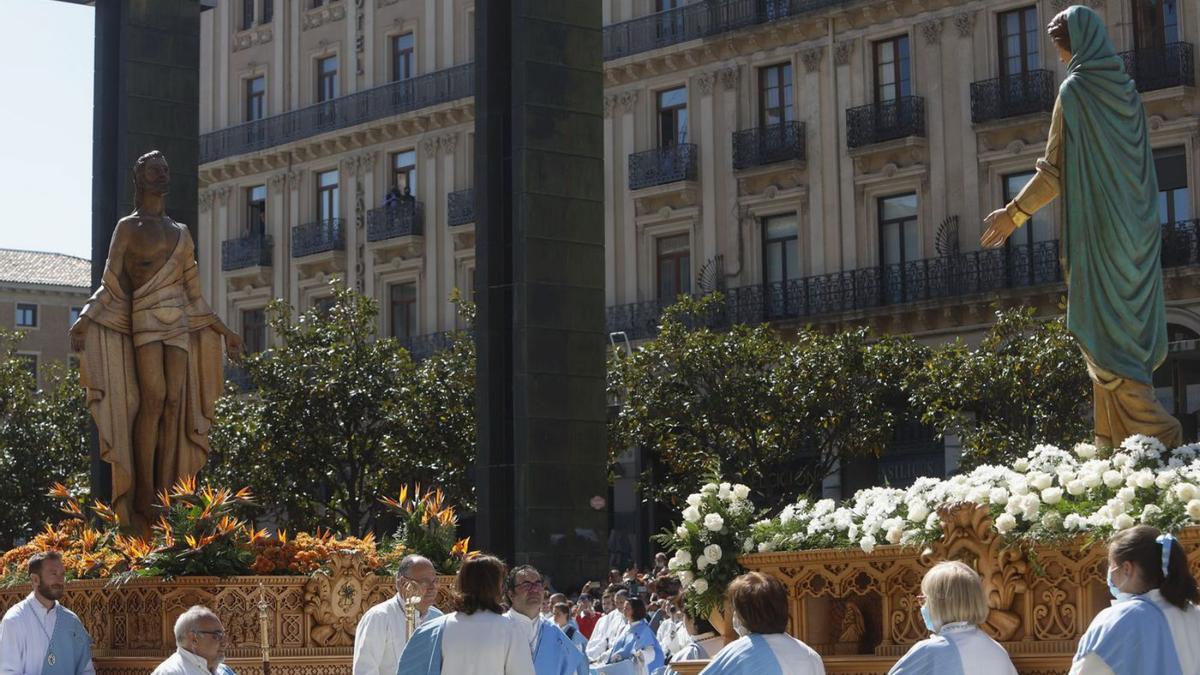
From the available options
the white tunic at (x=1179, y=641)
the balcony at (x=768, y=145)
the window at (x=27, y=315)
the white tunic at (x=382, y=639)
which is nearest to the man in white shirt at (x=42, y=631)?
the white tunic at (x=382, y=639)

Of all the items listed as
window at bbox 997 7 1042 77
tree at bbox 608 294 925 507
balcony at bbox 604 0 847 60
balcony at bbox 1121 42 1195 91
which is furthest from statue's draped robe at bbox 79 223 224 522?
balcony at bbox 604 0 847 60

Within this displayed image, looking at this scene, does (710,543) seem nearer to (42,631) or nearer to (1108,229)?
(1108,229)

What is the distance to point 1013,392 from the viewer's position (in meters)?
32.7

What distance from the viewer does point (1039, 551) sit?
9805mm

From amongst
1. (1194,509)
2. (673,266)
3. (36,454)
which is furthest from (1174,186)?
(1194,509)

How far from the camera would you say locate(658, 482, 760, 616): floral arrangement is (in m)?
11.6

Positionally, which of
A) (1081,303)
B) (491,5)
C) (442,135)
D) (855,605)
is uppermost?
(442,135)

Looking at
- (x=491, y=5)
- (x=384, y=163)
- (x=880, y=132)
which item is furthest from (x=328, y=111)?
(x=491, y=5)

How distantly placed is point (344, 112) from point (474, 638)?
44.3 metres

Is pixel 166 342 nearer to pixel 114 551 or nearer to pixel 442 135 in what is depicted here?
pixel 114 551

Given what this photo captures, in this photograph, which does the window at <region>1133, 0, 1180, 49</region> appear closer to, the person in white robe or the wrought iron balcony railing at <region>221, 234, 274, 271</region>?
the wrought iron balcony railing at <region>221, 234, 274, 271</region>

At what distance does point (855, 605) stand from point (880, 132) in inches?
1243

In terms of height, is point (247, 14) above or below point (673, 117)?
above

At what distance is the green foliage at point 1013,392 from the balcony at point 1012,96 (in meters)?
6.28
